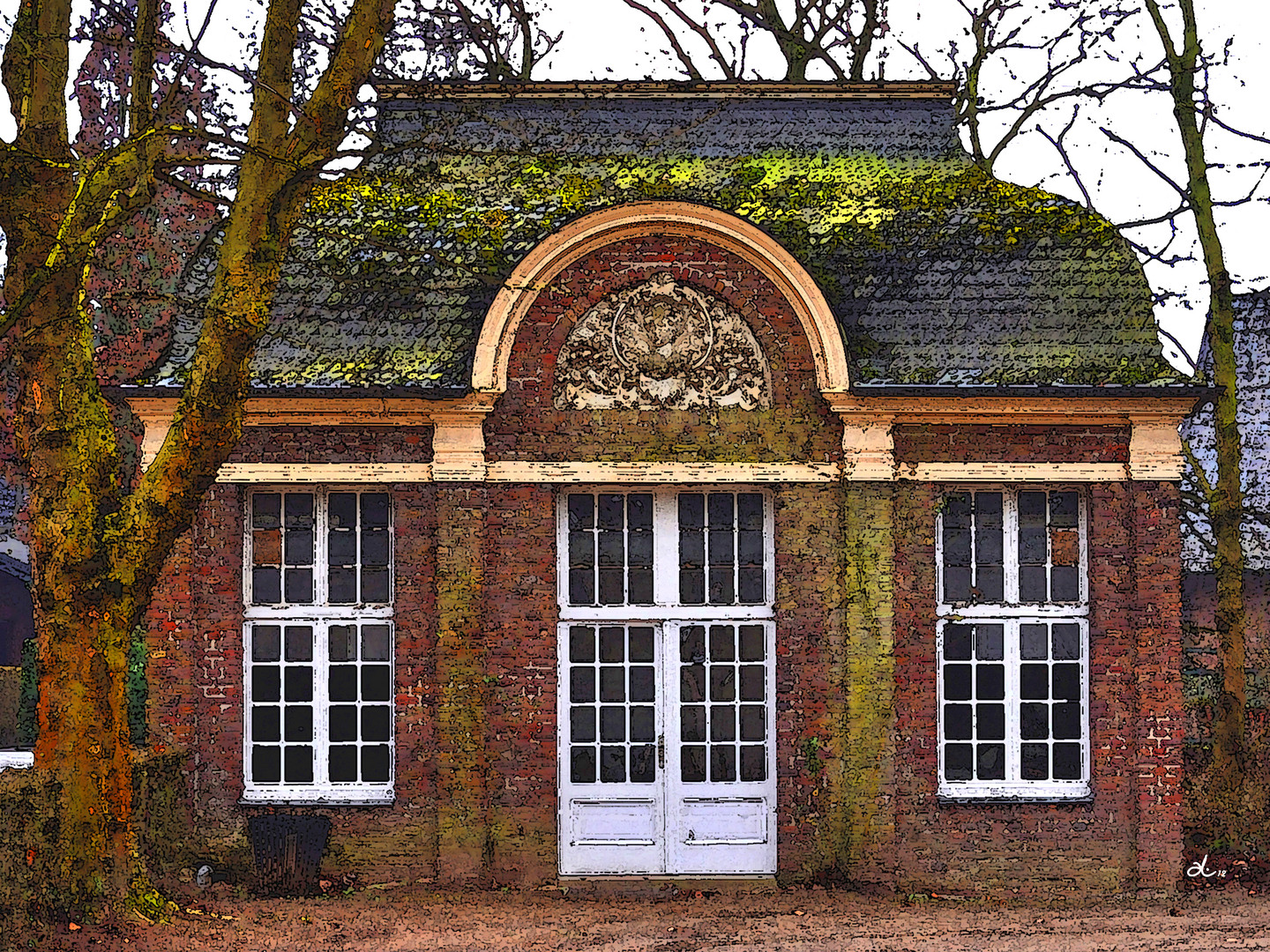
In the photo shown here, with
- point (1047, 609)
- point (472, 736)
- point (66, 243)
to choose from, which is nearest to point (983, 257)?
point (1047, 609)

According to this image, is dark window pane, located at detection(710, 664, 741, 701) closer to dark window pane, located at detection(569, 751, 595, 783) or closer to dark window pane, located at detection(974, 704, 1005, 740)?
dark window pane, located at detection(569, 751, 595, 783)

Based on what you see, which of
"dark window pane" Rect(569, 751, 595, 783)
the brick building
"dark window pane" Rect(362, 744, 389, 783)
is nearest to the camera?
the brick building

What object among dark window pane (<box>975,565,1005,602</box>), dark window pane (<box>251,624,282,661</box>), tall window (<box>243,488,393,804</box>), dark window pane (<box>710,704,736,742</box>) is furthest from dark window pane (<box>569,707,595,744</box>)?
dark window pane (<box>975,565,1005,602</box>)

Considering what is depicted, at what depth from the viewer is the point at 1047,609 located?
1280cm

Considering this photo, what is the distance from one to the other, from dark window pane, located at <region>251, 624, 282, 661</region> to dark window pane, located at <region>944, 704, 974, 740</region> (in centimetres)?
546

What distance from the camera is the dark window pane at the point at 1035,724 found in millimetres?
12773

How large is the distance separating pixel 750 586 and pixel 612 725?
1.60m

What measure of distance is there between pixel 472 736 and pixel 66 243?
5.04 m

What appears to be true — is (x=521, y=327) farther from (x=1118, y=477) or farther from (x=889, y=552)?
(x=1118, y=477)

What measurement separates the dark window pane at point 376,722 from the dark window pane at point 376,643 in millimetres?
398

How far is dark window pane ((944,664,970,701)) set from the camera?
12.9 m

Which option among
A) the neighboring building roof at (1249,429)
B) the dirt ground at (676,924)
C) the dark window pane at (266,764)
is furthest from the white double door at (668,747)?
the neighboring building roof at (1249,429)

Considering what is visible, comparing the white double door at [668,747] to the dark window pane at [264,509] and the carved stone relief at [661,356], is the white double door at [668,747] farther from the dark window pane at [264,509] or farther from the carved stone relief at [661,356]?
the dark window pane at [264,509]

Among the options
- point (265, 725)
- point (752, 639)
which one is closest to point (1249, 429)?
point (752, 639)
